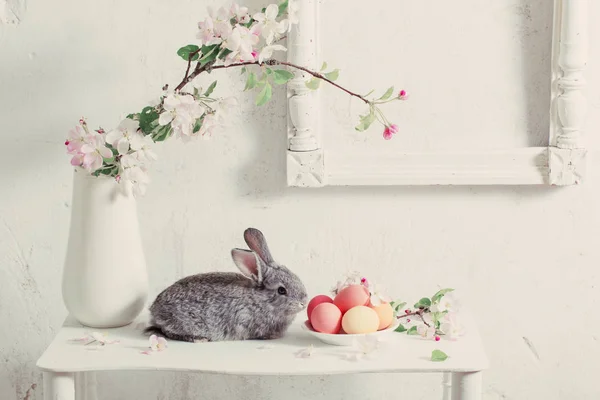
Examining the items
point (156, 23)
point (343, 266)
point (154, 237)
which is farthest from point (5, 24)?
point (343, 266)

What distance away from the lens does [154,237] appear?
2209mm

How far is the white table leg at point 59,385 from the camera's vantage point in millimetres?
1747

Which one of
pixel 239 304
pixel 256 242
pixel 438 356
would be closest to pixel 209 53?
pixel 256 242

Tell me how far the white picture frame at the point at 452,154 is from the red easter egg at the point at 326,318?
0.40m

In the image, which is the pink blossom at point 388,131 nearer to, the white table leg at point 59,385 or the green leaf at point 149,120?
the green leaf at point 149,120

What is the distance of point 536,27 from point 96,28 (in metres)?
0.99

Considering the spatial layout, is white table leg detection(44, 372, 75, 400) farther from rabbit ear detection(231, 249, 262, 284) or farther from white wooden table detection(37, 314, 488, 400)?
rabbit ear detection(231, 249, 262, 284)

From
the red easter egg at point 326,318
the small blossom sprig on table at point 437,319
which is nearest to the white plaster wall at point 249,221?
the small blossom sprig on table at point 437,319

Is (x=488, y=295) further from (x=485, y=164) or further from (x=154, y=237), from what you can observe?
(x=154, y=237)

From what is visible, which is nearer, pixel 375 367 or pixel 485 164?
pixel 375 367

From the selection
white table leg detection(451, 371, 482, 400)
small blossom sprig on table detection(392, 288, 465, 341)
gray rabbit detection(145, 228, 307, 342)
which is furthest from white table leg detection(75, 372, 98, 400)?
white table leg detection(451, 371, 482, 400)

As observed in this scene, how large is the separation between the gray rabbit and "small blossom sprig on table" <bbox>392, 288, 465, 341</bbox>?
9.3 inches

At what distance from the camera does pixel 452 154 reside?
6.97 feet

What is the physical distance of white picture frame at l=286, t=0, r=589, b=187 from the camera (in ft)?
6.82
